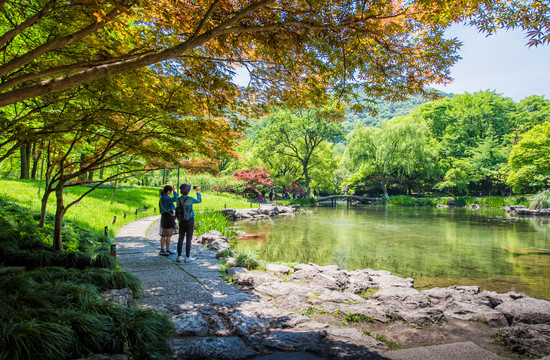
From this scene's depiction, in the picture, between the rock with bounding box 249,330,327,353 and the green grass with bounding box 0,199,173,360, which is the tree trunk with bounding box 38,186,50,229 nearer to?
the green grass with bounding box 0,199,173,360

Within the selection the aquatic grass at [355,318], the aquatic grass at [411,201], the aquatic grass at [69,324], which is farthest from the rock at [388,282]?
the aquatic grass at [411,201]

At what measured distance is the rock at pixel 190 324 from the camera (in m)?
3.06

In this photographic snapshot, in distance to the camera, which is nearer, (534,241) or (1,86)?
(1,86)

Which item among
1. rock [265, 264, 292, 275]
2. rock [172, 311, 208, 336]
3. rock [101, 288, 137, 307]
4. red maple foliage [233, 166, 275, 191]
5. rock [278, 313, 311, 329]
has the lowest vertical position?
rock [265, 264, 292, 275]

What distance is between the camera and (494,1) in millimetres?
3383

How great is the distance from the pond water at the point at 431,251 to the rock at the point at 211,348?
4859 mm

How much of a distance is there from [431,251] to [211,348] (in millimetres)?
9033

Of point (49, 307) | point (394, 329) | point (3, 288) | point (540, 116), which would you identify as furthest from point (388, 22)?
point (540, 116)

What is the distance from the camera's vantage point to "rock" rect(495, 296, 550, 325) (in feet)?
13.0

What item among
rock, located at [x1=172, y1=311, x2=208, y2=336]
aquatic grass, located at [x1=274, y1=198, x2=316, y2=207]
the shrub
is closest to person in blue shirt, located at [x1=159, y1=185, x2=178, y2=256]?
rock, located at [x1=172, y1=311, x2=208, y2=336]

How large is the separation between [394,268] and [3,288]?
7.74 m

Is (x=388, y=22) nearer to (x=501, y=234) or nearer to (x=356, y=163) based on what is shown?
(x=501, y=234)

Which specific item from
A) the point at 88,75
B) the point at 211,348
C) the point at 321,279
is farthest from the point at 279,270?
the point at 88,75

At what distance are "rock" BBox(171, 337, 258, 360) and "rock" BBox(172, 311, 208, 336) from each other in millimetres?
80
